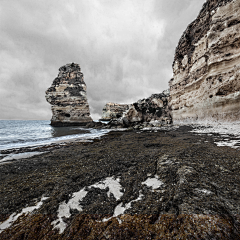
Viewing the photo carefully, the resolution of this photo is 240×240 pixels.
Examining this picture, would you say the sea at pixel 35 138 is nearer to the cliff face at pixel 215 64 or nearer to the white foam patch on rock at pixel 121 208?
the white foam patch on rock at pixel 121 208

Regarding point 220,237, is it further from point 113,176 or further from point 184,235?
point 113,176

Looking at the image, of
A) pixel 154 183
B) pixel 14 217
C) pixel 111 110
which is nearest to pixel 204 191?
pixel 154 183

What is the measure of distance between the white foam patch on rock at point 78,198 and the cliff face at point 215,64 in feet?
43.9

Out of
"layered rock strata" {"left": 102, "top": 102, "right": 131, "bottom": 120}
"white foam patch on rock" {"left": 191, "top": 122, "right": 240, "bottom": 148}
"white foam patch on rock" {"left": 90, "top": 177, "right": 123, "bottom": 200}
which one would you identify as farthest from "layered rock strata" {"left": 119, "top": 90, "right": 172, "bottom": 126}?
"layered rock strata" {"left": 102, "top": 102, "right": 131, "bottom": 120}

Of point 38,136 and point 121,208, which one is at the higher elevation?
point 38,136

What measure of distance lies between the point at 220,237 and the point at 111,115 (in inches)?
3279

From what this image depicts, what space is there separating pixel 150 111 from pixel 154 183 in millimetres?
25880

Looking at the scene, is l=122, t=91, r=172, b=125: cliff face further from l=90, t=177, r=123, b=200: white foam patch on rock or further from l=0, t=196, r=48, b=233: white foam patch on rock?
l=0, t=196, r=48, b=233: white foam patch on rock

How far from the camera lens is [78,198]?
233 centimetres

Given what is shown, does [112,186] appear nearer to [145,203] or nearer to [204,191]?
[145,203]

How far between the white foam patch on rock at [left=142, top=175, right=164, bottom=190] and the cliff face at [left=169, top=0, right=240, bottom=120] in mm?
12521

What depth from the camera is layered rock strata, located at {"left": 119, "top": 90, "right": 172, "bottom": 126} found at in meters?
25.8

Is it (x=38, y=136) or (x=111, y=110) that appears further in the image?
(x=111, y=110)

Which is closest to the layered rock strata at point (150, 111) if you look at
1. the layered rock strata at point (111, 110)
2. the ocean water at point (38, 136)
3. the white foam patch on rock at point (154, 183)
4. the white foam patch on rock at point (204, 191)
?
the ocean water at point (38, 136)
